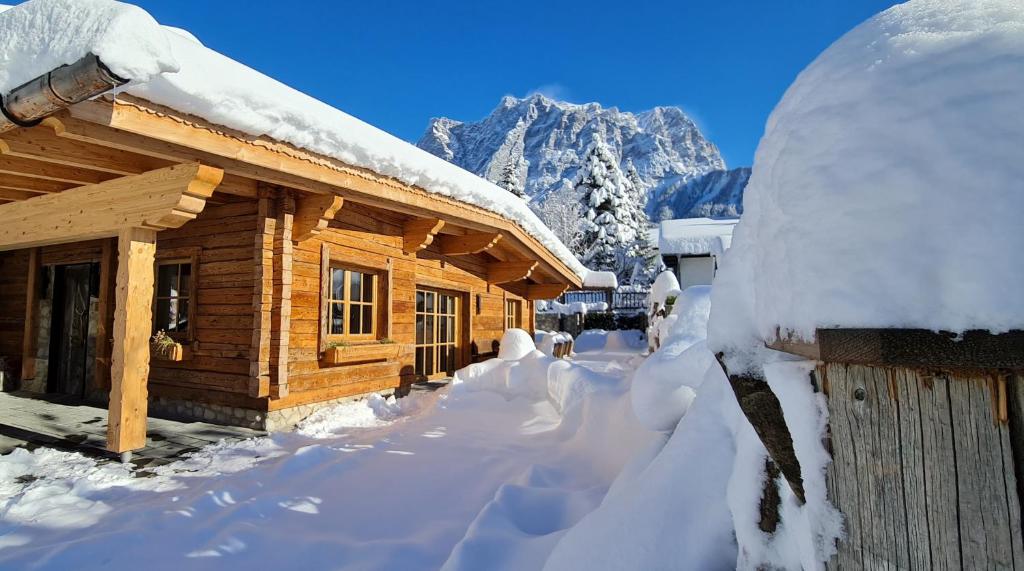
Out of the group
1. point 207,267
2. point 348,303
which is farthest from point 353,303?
point 207,267

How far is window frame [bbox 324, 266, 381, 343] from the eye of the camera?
240 inches

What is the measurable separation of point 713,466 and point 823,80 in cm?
131

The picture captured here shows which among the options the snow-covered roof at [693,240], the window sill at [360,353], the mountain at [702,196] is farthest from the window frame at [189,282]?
the mountain at [702,196]

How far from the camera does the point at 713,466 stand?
1.74 meters

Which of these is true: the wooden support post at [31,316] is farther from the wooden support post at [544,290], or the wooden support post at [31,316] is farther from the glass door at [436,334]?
the wooden support post at [544,290]

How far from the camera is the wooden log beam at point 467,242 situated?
312 inches

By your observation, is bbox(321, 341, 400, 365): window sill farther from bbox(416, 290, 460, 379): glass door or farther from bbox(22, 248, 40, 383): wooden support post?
bbox(22, 248, 40, 383): wooden support post

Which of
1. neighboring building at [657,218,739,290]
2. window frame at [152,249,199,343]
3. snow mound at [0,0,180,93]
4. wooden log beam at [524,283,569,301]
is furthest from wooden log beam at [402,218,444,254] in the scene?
neighboring building at [657,218,739,290]

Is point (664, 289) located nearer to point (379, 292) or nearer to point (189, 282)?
point (379, 292)

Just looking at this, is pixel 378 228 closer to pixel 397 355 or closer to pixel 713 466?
pixel 397 355

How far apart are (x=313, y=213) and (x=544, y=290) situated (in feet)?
26.5

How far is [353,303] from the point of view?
6555 mm

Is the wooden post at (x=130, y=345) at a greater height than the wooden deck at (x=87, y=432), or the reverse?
the wooden post at (x=130, y=345)

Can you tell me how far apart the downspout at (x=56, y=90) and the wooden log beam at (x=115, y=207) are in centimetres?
101
